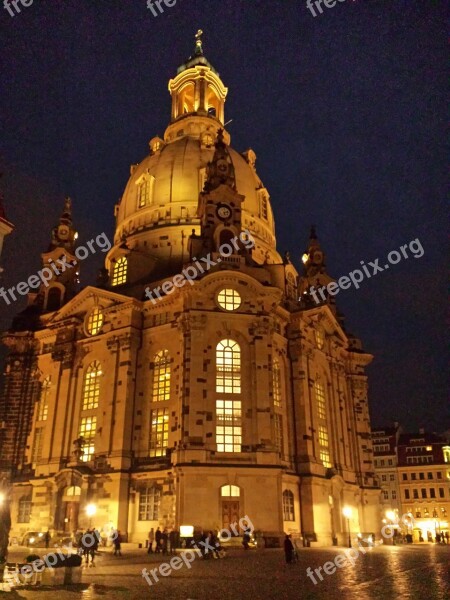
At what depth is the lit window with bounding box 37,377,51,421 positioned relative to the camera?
183ft

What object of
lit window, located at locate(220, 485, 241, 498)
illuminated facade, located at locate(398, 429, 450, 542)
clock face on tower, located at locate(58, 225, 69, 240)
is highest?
clock face on tower, located at locate(58, 225, 69, 240)

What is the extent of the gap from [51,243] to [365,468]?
144 ft

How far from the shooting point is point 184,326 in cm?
4822

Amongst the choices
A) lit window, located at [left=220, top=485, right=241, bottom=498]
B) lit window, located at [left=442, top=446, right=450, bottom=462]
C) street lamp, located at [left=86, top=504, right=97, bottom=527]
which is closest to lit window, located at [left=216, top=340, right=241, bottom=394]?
lit window, located at [left=220, top=485, right=241, bottom=498]

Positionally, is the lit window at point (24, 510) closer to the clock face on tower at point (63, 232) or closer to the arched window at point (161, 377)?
the arched window at point (161, 377)

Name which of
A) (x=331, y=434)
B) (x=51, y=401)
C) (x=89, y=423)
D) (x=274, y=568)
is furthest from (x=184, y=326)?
(x=274, y=568)

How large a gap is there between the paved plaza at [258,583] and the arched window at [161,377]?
20694 mm

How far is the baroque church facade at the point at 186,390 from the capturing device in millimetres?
45031

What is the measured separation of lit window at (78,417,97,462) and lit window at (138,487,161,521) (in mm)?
6454

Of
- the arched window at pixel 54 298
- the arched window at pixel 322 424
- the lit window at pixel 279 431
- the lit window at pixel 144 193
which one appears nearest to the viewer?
the lit window at pixel 279 431

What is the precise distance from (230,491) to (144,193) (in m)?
37.2

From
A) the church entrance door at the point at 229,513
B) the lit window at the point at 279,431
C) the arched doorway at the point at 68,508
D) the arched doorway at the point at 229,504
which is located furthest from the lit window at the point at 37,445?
the lit window at the point at 279,431

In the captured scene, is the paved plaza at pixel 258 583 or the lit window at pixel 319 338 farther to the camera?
the lit window at pixel 319 338

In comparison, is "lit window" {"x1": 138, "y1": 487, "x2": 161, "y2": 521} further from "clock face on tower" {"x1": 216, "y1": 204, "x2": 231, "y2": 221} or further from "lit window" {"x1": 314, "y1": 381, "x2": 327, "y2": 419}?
"clock face on tower" {"x1": 216, "y1": 204, "x2": 231, "y2": 221}
